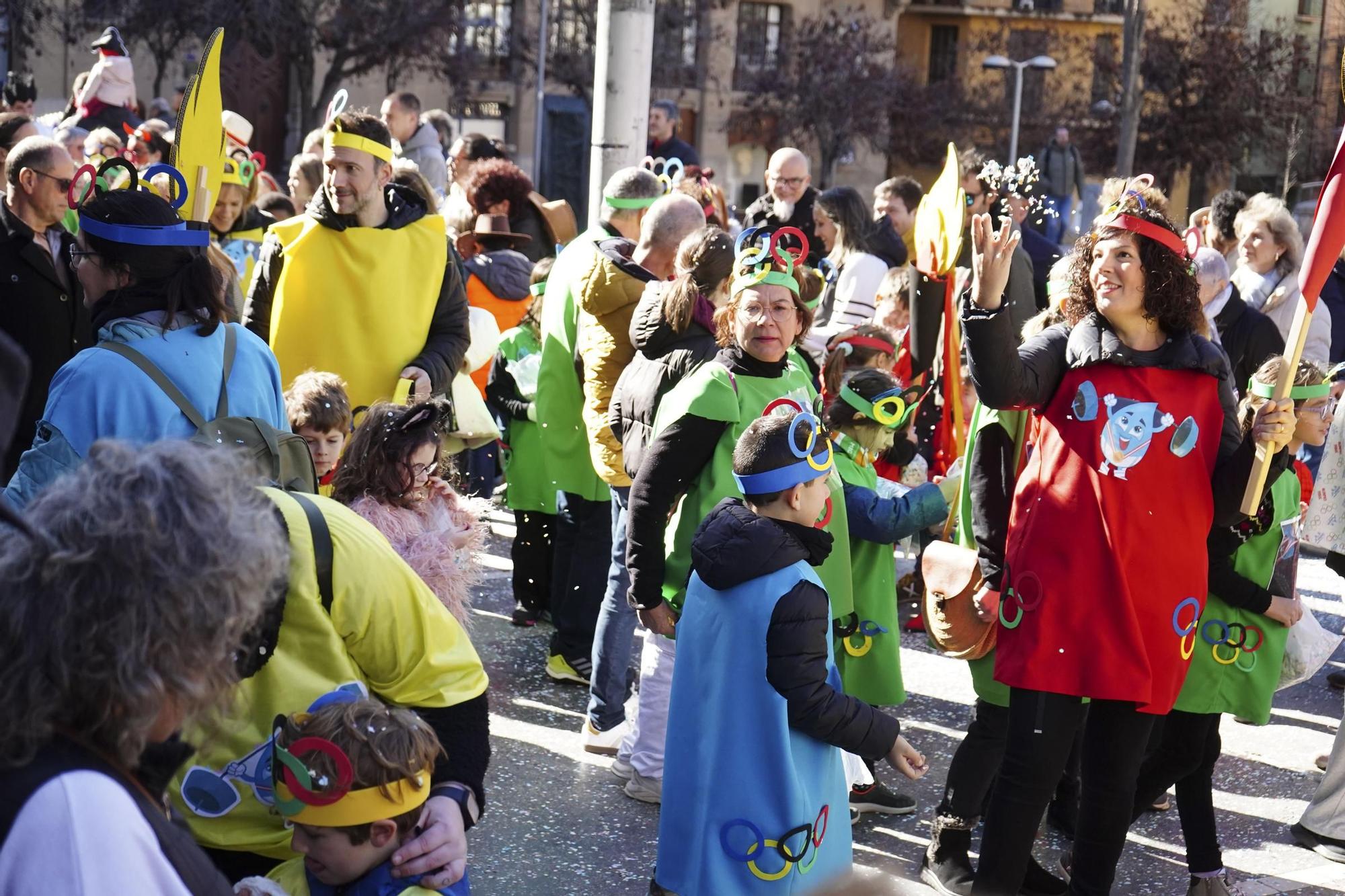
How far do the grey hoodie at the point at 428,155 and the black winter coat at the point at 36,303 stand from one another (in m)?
4.63

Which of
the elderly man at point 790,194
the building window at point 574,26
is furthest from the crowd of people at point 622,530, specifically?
the building window at point 574,26

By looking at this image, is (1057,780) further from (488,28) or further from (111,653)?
(488,28)

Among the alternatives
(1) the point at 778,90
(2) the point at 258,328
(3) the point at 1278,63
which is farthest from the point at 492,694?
(3) the point at 1278,63

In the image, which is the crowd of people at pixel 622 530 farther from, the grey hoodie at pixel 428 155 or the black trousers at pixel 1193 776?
the grey hoodie at pixel 428 155

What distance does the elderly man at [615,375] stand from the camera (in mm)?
5406

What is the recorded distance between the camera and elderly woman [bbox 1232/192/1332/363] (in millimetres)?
8094

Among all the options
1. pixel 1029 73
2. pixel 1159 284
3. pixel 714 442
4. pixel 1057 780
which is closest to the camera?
pixel 1159 284

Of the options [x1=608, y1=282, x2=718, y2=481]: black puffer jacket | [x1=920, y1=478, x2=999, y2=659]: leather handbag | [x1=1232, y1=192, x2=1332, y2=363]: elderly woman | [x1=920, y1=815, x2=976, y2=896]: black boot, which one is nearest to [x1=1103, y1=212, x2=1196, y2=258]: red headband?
[x1=920, y1=478, x2=999, y2=659]: leather handbag

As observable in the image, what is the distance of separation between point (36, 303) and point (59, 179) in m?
0.53

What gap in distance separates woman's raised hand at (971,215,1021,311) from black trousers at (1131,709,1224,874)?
1.54 m

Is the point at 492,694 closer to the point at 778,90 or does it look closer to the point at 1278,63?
the point at 778,90

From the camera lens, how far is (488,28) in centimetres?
3616

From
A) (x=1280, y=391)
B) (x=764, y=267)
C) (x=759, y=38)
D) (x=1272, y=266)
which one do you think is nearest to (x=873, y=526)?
(x=764, y=267)

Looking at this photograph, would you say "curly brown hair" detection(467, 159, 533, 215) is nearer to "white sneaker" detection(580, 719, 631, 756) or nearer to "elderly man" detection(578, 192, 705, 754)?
"elderly man" detection(578, 192, 705, 754)
